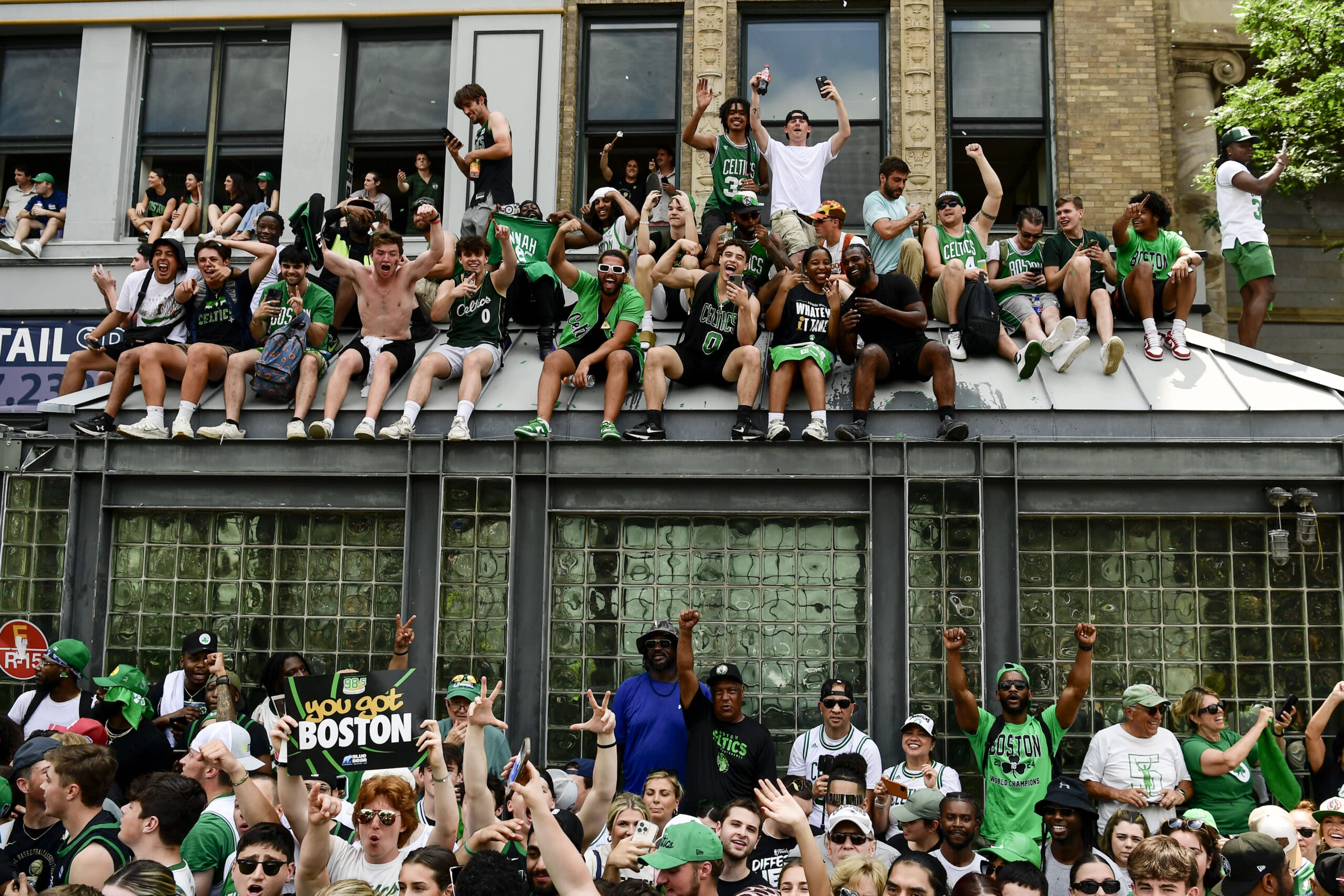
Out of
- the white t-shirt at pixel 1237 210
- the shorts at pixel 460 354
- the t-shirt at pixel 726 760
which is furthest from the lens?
the white t-shirt at pixel 1237 210

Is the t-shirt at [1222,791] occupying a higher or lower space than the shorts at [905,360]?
lower

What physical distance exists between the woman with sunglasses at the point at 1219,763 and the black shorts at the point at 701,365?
14.8 feet

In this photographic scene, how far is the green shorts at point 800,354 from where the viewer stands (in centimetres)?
1038

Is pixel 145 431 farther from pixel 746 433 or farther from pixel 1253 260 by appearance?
pixel 1253 260

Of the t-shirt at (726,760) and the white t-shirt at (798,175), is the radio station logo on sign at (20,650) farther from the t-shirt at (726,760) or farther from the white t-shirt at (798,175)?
the white t-shirt at (798,175)

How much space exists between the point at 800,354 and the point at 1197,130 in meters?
9.40

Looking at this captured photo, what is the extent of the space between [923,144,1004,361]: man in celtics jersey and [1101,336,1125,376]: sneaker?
4.22 ft

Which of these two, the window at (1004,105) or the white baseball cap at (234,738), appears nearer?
the white baseball cap at (234,738)

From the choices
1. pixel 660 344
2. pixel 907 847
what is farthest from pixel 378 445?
pixel 907 847

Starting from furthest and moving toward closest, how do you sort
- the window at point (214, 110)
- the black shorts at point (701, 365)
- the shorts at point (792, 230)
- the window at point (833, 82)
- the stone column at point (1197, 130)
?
the stone column at point (1197, 130) → the window at point (214, 110) → the window at point (833, 82) → the shorts at point (792, 230) → the black shorts at point (701, 365)

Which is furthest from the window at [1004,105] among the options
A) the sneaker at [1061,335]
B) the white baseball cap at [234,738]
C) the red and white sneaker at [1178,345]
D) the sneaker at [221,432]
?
the white baseball cap at [234,738]

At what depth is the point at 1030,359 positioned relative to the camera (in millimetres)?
10719

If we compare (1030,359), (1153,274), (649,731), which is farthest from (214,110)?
(1153,274)

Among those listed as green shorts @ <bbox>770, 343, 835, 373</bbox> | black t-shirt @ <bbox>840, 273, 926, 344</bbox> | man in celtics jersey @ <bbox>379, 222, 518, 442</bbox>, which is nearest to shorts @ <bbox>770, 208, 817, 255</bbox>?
black t-shirt @ <bbox>840, 273, 926, 344</bbox>
